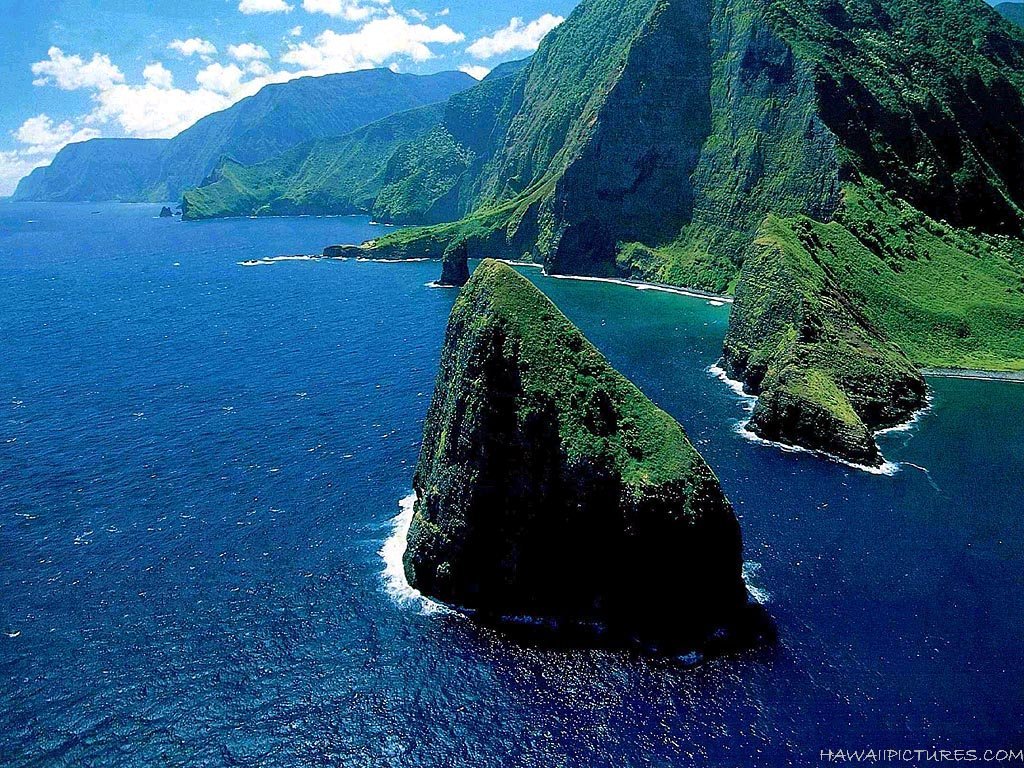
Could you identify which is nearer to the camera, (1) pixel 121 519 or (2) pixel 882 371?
(1) pixel 121 519

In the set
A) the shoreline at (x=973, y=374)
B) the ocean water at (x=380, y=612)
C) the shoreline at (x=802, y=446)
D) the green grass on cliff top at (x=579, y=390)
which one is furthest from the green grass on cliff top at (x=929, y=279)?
the green grass on cliff top at (x=579, y=390)

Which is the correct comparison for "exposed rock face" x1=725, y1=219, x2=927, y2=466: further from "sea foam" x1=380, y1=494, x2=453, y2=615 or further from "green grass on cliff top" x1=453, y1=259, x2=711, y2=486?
"sea foam" x1=380, y1=494, x2=453, y2=615

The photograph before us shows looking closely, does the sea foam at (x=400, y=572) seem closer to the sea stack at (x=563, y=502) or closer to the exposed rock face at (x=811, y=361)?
the sea stack at (x=563, y=502)

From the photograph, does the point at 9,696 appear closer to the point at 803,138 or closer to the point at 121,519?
the point at 121,519

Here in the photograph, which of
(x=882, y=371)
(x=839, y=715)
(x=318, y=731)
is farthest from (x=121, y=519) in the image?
(x=882, y=371)

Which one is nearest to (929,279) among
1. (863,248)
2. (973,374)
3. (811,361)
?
(863,248)

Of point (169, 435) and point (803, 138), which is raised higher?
point (803, 138)
